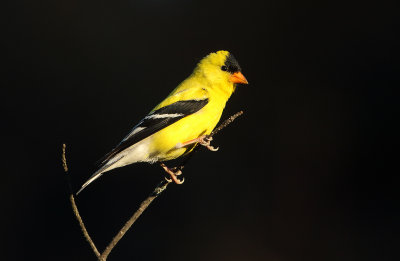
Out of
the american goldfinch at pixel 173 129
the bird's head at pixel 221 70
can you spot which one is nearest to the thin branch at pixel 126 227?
the american goldfinch at pixel 173 129

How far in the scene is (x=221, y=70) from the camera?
12.2 feet

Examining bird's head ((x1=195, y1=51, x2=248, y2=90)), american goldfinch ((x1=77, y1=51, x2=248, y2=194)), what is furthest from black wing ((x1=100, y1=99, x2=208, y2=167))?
bird's head ((x1=195, y1=51, x2=248, y2=90))

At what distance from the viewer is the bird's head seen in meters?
3.66

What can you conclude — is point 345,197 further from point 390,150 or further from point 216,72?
point 216,72

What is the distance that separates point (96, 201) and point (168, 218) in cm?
103

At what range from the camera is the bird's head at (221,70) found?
144 inches

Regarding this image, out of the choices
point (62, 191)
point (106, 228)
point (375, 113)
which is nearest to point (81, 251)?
point (106, 228)

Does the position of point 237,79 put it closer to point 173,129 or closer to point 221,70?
point 221,70

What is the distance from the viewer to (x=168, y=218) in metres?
6.02

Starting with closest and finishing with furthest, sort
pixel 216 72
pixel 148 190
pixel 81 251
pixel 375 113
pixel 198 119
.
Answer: pixel 198 119, pixel 216 72, pixel 81 251, pixel 148 190, pixel 375 113

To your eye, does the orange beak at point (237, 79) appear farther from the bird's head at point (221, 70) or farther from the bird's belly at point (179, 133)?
the bird's belly at point (179, 133)

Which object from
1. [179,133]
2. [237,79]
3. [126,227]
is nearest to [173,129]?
[179,133]

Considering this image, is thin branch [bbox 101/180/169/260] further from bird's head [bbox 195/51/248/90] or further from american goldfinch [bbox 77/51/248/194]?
bird's head [bbox 195/51/248/90]

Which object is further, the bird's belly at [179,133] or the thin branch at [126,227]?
the bird's belly at [179,133]
